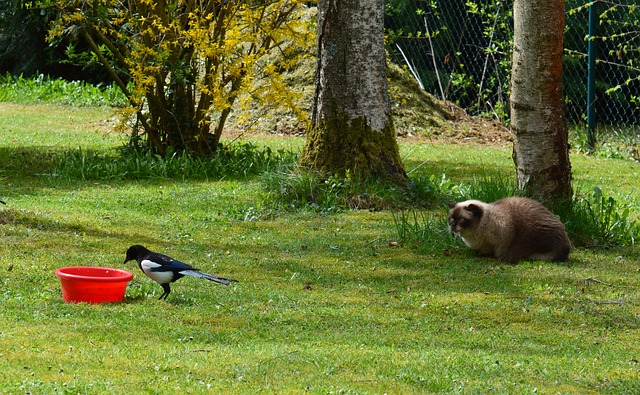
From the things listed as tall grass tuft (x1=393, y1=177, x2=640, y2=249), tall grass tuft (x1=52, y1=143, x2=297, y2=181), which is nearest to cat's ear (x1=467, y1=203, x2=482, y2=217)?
tall grass tuft (x1=393, y1=177, x2=640, y2=249)

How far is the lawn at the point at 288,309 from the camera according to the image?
5.10 meters

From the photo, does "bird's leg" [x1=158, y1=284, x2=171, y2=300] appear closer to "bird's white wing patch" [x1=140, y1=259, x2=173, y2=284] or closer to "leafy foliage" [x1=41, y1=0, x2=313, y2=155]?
"bird's white wing patch" [x1=140, y1=259, x2=173, y2=284]

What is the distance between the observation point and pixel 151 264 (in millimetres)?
6652

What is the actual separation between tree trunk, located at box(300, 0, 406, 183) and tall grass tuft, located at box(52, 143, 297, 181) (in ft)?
4.78

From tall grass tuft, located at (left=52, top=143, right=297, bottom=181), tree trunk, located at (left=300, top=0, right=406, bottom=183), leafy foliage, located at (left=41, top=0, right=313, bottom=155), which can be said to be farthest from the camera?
tall grass tuft, located at (left=52, top=143, right=297, bottom=181)

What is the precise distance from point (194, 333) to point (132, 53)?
22.6 feet

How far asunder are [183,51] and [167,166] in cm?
150

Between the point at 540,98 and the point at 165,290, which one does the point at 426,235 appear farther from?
the point at 165,290

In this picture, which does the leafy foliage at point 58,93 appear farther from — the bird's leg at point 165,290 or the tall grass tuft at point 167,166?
the bird's leg at point 165,290

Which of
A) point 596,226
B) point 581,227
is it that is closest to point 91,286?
point 581,227

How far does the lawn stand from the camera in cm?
510

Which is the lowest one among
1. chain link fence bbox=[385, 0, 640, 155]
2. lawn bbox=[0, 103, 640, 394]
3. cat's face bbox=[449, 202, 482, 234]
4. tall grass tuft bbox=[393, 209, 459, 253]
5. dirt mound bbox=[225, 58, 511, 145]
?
lawn bbox=[0, 103, 640, 394]

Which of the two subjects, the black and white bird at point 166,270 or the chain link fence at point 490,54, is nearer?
the black and white bird at point 166,270

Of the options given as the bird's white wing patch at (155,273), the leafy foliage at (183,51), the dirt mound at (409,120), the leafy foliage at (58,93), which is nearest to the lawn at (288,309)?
the bird's white wing patch at (155,273)
